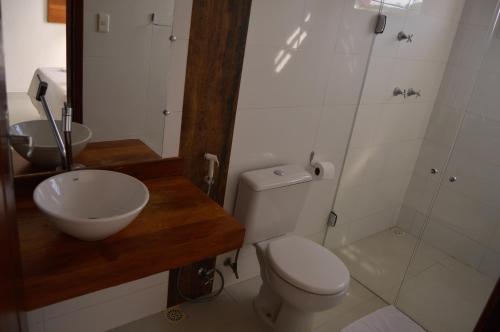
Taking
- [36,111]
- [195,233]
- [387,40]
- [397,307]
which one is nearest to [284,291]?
[195,233]

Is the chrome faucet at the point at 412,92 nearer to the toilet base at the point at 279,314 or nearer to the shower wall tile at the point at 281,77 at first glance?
the shower wall tile at the point at 281,77

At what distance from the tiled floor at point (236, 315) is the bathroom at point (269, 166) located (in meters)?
0.01

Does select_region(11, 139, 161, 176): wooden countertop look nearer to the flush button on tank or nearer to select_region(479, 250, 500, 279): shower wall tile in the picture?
the flush button on tank

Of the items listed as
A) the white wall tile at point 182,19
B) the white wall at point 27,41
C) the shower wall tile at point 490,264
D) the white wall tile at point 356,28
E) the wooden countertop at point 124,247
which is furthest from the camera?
the shower wall tile at point 490,264

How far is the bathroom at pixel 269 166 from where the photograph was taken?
1364 mm

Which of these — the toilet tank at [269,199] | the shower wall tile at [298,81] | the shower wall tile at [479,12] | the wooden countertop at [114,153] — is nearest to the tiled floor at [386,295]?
the toilet tank at [269,199]

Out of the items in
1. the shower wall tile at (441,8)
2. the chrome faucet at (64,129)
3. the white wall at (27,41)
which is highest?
the shower wall tile at (441,8)

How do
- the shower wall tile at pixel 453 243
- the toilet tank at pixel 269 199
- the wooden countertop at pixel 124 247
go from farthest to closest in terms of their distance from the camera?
the shower wall tile at pixel 453 243
the toilet tank at pixel 269 199
the wooden countertop at pixel 124 247

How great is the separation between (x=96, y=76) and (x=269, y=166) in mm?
1032

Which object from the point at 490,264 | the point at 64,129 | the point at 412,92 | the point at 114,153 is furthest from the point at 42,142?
the point at 490,264

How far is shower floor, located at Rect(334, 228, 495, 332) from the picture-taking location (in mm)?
2438

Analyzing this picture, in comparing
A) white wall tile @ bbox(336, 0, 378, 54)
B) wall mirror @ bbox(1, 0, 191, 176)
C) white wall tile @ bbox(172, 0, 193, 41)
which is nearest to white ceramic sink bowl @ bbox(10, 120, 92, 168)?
wall mirror @ bbox(1, 0, 191, 176)

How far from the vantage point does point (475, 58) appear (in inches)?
101

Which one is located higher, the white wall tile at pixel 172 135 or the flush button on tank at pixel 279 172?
the white wall tile at pixel 172 135
